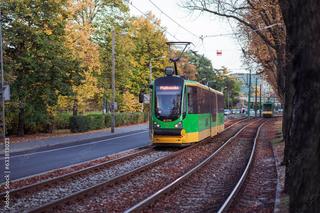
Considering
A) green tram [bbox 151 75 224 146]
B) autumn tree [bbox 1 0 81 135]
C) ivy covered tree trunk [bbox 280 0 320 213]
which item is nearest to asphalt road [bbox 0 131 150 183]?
green tram [bbox 151 75 224 146]

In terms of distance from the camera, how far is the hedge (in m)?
38.2

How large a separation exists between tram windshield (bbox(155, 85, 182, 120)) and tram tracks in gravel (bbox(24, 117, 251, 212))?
398cm

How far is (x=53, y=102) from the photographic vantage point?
105 ft

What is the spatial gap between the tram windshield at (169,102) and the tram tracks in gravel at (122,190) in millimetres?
3984

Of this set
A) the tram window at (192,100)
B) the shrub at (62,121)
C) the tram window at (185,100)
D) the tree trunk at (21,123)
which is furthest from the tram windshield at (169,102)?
the shrub at (62,121)

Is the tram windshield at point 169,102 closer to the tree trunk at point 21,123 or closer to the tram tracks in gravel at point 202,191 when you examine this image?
the tram tracks in gravel at point 202,191

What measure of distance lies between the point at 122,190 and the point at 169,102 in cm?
1080

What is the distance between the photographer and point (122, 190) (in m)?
11.8

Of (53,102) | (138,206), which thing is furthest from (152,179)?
(53,102)

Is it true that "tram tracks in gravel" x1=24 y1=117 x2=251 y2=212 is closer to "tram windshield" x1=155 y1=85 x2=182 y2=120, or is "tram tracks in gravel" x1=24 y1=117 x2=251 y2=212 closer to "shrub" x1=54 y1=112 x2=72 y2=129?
"tram windshield" x1=155 y1=85 x2=182 y2=120

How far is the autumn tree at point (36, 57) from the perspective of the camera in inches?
1205

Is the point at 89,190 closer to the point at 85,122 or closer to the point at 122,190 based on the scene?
the point at 122,190

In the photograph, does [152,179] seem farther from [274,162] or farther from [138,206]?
[274,162]

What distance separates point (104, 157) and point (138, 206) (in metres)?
10.8
